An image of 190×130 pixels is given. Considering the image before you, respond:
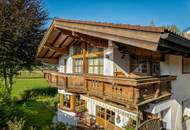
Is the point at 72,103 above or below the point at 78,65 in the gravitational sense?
below

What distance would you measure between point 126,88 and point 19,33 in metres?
21.0

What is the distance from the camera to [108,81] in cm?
1351

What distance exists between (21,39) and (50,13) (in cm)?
702

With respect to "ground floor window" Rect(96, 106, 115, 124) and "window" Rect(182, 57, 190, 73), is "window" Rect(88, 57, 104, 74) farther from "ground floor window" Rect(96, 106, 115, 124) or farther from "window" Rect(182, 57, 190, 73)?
"window" Rect(182, 57, 190, 73)

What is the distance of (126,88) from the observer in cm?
1236

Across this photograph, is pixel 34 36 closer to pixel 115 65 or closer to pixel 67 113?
pixel 67 113

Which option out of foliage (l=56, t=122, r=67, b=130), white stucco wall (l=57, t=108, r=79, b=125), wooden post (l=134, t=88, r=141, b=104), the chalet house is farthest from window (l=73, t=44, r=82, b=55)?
wooden post (l=134, t=88, r=141, b=104)

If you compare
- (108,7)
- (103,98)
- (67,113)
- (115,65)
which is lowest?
(67,113)

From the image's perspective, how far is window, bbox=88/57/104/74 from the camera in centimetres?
1888

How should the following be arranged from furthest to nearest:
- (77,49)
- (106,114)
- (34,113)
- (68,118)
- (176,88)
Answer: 1. (34,113)
2. (77,49)
3. (68,118)
4. (106,114)
5. (176,88)

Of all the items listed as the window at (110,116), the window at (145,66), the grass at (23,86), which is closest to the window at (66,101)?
the window at (110,116)

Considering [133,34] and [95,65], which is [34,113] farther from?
[133,34]

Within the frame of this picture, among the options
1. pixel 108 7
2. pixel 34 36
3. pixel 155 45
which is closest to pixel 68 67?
pixel 34 36

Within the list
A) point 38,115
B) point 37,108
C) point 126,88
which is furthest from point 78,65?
point 37,108
